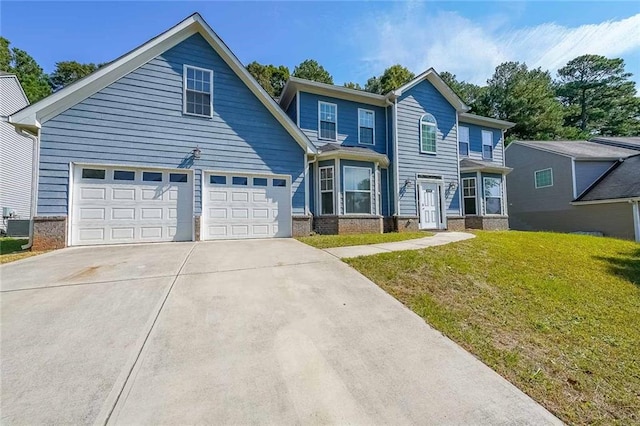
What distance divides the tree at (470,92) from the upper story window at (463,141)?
1907 cm

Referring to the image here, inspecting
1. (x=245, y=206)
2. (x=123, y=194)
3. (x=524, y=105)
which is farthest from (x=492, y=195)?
(x=524, y=105)

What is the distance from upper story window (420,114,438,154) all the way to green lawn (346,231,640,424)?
7.48 metres

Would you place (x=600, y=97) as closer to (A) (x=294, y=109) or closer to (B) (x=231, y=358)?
(A) (x=294, y=109)

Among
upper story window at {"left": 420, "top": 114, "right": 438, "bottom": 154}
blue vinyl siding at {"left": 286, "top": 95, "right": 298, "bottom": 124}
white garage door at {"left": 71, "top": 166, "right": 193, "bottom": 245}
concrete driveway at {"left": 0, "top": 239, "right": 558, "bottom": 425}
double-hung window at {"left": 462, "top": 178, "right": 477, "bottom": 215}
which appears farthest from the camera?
double-hung window at {"left": 462, "top": 178, "right": 477, "bottom": 215}

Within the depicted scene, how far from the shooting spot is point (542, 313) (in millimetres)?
4188

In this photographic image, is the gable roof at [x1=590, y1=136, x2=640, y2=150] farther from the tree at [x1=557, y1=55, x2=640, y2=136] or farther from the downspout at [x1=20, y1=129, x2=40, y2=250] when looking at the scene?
the downspout at [x1=20, y1=129, x2=40, y2=250]

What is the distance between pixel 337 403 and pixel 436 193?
13.5 m

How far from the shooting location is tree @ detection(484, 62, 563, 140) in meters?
29.2

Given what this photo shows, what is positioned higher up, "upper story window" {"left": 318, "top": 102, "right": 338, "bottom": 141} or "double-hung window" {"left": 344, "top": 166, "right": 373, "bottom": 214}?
"upper story window" {"left": 318, "top": 102, "right": 338, "bottom": 141}

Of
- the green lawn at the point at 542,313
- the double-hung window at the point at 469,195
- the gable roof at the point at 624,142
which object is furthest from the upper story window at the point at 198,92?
the gable roof at the point at 624,142

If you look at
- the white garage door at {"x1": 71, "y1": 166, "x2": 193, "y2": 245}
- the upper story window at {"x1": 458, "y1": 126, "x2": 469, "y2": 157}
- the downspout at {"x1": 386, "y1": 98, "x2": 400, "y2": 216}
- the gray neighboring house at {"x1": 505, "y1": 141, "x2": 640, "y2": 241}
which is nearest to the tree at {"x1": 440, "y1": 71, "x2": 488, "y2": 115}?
the gray neighboring house at {"x1": 505, "y1": 141, "x2": 640, "y2": 241}

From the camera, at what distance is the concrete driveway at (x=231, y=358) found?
210cm

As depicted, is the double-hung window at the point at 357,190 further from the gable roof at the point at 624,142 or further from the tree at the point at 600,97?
the tree at the point at 600,97

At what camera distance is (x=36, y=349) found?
2.76 m
